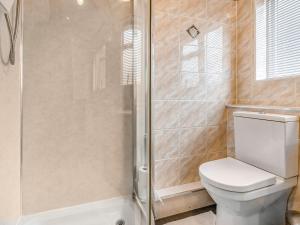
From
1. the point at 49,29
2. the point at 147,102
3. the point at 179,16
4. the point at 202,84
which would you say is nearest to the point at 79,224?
the point at 147,102

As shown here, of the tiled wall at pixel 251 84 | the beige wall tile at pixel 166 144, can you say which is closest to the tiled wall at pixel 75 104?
the beige wall tile at pixel 166 144

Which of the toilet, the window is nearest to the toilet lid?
the toilet

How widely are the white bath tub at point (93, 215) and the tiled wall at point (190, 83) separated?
14.7 inches

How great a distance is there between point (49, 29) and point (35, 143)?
73 centimetres

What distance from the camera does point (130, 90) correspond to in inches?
56.1

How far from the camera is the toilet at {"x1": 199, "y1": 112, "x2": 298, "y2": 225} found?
1152mm

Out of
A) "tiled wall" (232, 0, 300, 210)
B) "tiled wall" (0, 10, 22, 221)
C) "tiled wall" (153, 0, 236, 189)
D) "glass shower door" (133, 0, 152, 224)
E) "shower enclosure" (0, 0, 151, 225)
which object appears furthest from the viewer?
"tiled wall" (153, 0, 236, 189)

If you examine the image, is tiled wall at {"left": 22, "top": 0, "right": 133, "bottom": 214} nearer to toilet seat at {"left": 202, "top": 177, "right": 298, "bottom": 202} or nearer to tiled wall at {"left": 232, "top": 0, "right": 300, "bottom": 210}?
toilet seat at {"left": 202, "top": 177, "right": 298, "bottom": 202}

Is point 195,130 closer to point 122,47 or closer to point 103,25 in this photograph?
point 122,47

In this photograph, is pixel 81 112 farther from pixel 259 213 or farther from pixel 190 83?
pixel 259 213

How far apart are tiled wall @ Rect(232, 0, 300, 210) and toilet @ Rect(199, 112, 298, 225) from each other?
0.47 ft

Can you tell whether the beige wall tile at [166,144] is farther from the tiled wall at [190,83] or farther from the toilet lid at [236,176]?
the toilet lid at [236,176]

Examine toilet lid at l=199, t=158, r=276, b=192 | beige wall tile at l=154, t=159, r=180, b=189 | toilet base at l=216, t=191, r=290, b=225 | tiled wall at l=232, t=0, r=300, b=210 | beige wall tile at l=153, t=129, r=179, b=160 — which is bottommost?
toilet base at l=216, t=191, r=290, b=225

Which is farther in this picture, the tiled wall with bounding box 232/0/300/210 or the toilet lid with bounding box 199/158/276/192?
the tiled wall with bounding box 232/0/300/210
